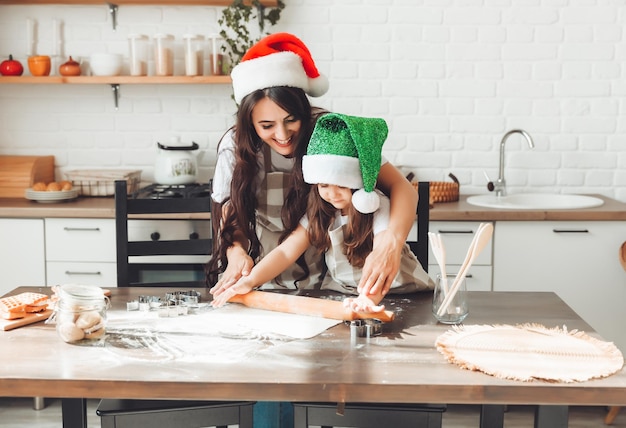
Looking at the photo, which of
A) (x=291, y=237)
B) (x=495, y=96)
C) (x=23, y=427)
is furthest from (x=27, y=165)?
(x=495, y=96)

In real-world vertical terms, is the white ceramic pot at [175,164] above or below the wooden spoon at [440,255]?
above

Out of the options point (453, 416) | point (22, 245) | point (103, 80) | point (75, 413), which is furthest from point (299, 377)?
point (103, 80)

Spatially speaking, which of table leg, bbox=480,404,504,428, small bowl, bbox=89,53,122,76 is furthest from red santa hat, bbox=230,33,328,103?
small bowl, bbox=89,53,122,76

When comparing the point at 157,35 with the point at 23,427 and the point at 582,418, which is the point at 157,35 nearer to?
the point at 23,427

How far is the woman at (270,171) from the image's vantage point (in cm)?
232

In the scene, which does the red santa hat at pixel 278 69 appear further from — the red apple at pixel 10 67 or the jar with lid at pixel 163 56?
the red apple at pixel 10 67

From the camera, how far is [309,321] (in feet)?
6.30

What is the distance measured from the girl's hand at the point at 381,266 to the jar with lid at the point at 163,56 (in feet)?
6.74

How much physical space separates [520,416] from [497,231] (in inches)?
31.3

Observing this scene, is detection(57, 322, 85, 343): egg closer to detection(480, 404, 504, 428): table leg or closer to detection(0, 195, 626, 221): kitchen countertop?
detection(480, 404, 504, 428): table leg

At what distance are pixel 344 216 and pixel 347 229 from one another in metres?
0.04

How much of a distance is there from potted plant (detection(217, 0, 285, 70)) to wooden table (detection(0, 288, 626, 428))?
2254mm

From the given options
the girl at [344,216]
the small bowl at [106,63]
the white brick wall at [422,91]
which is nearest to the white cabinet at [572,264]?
the white brick wall at [422,91]

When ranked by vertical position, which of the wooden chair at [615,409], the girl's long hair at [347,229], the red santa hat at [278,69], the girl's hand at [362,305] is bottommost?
the wooden chair at [615,409]
